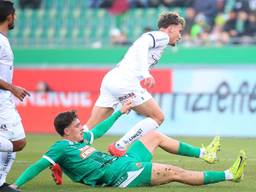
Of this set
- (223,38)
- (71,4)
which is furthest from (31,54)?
(223,38)

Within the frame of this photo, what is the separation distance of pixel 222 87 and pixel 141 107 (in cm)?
841

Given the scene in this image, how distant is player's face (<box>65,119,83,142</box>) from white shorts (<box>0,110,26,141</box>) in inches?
26.2

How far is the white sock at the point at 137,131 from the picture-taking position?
1141cm

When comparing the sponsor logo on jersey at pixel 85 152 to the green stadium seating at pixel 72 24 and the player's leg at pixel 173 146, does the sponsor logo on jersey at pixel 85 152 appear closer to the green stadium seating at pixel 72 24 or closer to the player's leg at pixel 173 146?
the player's leg at pixel 173 146

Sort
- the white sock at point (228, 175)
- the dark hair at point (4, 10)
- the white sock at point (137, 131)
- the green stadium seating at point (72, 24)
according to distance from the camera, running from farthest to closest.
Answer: the green stadium seating at point (72, 24) < the white sock at point (137, 131) < the white sock at point (228, 175) < the dark hair at point (4, 10)

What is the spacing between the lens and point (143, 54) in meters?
11.9

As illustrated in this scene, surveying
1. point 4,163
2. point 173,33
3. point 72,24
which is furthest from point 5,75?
point 72,24

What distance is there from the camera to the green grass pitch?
9.68 m

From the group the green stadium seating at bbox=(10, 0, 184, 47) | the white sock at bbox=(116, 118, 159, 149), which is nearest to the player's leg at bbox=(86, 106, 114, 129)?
the white sock at bbox=(116, 118, 159, 149)

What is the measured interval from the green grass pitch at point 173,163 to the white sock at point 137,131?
2.76 ft

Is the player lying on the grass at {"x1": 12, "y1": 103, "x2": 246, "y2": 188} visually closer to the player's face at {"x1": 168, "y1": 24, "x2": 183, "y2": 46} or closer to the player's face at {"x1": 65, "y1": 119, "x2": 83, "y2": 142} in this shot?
the player's face at {"x1": 65, "y1": 119, "x2": 83, "y2": 142}

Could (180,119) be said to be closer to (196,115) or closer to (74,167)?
(196,115)

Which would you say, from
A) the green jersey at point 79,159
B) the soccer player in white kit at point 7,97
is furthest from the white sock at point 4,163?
the green jersey at point 79,159

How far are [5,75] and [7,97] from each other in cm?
25
